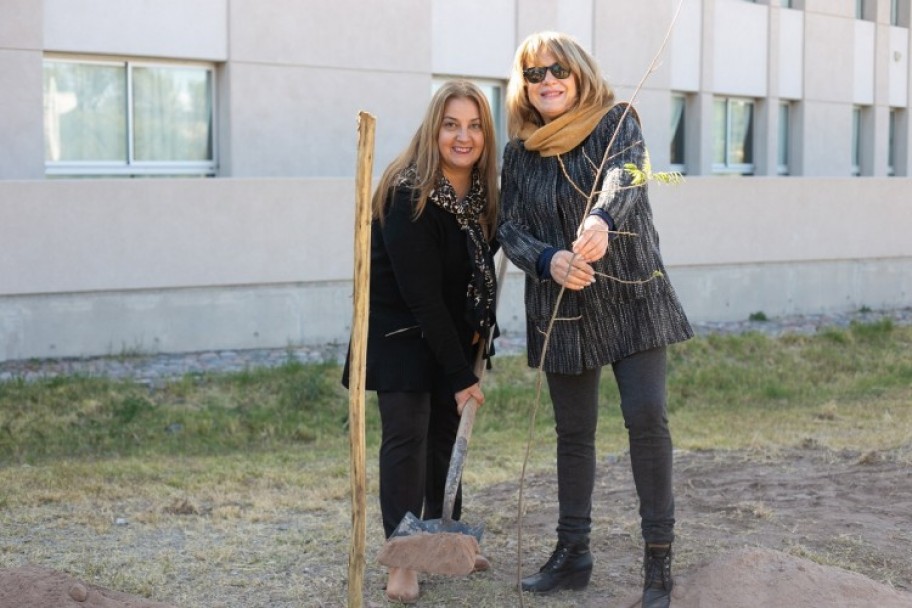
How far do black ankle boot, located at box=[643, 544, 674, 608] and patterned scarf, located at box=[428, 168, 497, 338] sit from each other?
A: 952 millimetres

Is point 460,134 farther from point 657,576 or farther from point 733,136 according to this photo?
point 733,136

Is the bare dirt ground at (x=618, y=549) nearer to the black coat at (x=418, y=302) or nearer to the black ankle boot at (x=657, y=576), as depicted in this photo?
the black ankle boot at (x=657, y=576)

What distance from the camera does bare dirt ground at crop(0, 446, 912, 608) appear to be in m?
4.08

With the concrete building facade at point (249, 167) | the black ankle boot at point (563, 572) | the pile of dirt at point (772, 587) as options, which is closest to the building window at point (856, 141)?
the concrete building facade at point (249, 167)

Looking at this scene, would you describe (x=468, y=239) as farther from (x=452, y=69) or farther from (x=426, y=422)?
(x=452, y=69)

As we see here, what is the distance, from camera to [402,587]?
4.20 metres

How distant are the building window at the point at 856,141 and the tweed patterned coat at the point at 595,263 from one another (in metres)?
17.0

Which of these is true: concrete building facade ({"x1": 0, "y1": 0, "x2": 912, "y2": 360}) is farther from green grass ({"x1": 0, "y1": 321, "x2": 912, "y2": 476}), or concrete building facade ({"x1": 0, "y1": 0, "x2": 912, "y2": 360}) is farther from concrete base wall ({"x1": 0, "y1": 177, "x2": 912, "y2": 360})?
green grass ({"x1": 0, "y1": 321, "x2": 912, "y2": 476})

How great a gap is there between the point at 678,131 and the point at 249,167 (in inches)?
282

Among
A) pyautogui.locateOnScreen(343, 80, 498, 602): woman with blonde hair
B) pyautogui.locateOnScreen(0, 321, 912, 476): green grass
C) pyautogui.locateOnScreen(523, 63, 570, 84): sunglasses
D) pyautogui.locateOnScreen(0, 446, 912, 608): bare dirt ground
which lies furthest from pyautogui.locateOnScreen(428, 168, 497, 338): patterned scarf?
pyautogui.locateOnScreen(0, 321, 912, 476): green grass

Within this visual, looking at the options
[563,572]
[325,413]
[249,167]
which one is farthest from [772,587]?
[249,167]

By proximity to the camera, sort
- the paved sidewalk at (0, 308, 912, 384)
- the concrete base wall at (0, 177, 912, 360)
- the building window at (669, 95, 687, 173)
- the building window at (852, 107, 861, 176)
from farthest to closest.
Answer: the building window at (852, 107, 861, 176) → the building window at (669, 95, 687, 173) → the concrete base wall at (0, 177, 912, 360) → the paved sidewalk at (0, 308, 912, 384)

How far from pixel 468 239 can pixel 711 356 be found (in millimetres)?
7540

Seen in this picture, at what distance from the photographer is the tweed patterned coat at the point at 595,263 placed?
12.9 ft
